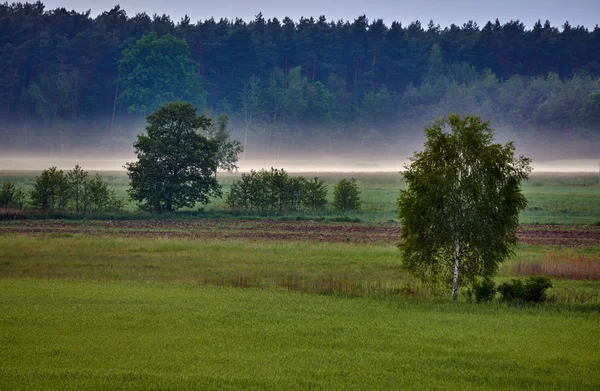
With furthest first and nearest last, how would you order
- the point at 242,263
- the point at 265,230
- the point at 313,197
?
the point at 313,197 < the point at 265,230 < the point at 242,263

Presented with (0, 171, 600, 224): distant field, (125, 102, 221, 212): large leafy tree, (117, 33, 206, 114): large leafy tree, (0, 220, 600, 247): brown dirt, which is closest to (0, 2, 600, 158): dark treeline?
(117, 33, 206, 114): large leafy tree

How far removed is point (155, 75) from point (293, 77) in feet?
87.7

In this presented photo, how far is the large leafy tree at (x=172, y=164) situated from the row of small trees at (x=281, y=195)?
2759 millimetres

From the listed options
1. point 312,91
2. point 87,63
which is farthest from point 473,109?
point 87,63

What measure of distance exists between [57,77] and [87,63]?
6.10 m

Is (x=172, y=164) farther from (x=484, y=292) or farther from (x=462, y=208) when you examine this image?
(x=484, y=292)

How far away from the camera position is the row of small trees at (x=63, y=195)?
A: 6291cm

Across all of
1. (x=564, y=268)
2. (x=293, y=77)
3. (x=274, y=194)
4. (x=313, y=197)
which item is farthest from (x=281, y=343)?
(x=293, y=77)

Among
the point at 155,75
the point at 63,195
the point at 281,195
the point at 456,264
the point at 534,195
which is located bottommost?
the point at 456,264

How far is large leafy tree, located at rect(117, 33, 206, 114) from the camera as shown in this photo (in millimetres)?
134250

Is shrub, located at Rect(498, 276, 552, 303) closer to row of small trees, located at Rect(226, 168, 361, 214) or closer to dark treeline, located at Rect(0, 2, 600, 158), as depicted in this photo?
row of small trees, located at Rect(226, 168, 361, 214)

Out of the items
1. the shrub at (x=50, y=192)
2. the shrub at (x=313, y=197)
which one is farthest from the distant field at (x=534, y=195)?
the shrub at (x=50, y=192)

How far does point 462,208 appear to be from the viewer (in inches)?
1126

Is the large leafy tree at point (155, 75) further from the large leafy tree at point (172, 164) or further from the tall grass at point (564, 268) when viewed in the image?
the tall grass at point (564, 268)
